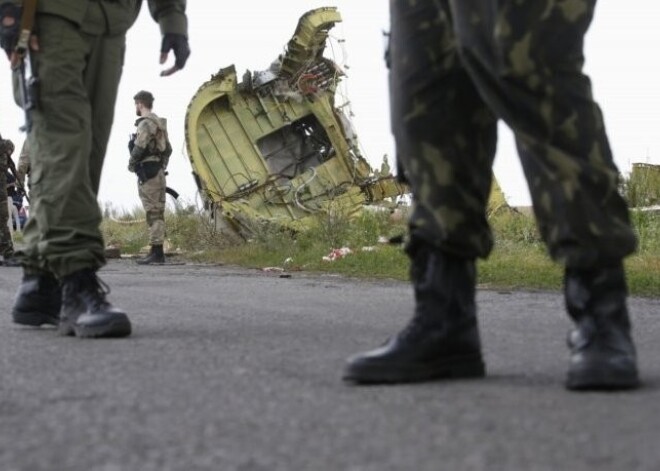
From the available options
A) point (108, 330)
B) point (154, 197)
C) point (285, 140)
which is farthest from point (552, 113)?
→ point (285, 140)

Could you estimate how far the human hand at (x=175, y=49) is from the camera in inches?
198

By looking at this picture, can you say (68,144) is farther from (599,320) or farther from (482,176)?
(599,320)

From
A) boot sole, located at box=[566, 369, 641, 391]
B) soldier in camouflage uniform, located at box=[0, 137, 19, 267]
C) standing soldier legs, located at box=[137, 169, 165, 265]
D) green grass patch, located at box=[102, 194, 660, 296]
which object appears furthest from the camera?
standing soldier legs, located at box=[137, 169, 165, 265]

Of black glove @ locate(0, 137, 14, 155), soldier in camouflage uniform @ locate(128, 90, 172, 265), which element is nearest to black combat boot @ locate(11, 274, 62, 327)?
black glove @ locate(0, 137, 14, 155)

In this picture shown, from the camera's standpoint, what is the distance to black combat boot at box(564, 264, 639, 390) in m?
2.87

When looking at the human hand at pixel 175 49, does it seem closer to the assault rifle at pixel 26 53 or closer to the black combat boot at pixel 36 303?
the assault rifle at pixel 26 53

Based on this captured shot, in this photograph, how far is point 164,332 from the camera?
187 inches

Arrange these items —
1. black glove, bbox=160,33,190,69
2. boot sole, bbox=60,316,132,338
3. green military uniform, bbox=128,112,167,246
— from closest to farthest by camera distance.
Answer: boot sole, bbox=60,316,132,338, black glove, bbox=160,33,190,69, green military uniform, bbox=128,112,167,246

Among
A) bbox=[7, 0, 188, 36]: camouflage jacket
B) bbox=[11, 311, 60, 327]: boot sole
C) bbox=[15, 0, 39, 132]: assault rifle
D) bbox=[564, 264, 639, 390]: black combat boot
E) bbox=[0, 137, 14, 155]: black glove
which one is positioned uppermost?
bbox=[0, 137, 14, 155]: black glove

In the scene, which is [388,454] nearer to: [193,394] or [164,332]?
[193,394]

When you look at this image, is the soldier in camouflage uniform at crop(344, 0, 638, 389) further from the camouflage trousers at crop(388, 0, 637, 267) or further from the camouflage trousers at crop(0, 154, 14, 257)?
the camouflage trousers at crop(0, 154, 14, 257)

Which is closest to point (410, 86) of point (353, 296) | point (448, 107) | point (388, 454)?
point (448, 107)

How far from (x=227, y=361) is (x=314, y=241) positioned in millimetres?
11022

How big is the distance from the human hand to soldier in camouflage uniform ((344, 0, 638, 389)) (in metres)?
1.96
